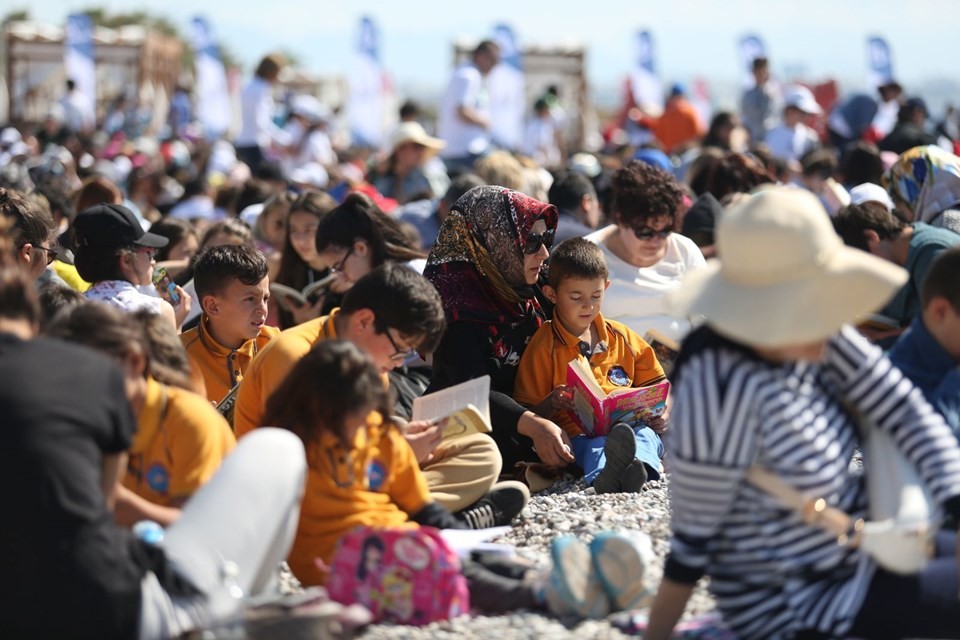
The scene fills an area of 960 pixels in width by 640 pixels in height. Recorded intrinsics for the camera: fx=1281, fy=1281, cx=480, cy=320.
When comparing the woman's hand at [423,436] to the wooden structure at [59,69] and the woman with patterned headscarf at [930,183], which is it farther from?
the wooden structure at [59,69]

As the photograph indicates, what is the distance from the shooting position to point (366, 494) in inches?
162

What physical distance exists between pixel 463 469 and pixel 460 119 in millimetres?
9031

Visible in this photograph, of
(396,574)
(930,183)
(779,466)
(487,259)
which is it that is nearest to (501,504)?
(487,259)

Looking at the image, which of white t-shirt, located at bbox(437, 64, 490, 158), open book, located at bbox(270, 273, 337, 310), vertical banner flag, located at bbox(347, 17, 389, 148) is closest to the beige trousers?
open book, located at bbox(270, 273, 337, 310)

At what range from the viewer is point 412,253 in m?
7.02

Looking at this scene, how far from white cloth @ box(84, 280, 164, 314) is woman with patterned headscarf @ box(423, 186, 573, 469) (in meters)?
1.30

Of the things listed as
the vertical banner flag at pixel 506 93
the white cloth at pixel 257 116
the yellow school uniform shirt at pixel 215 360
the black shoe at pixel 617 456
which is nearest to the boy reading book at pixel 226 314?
the yellow school uniform shirt at pixel 215 360

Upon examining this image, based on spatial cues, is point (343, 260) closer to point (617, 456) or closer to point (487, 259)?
point (487, 259)

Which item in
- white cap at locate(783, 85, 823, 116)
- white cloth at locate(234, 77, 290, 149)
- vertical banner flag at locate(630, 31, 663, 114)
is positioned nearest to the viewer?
white cap at locate(783, 85, 823, 116)

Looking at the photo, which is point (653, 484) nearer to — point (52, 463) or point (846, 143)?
point (52, 463)

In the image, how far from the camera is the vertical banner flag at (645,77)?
75.5 feet

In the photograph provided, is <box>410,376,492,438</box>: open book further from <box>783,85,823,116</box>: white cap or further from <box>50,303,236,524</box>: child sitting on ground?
<box>783,85,823,116</box>: white cap

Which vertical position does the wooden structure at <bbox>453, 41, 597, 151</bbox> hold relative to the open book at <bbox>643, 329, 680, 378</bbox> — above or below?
below

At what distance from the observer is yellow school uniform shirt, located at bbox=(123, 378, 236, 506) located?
3783mm
